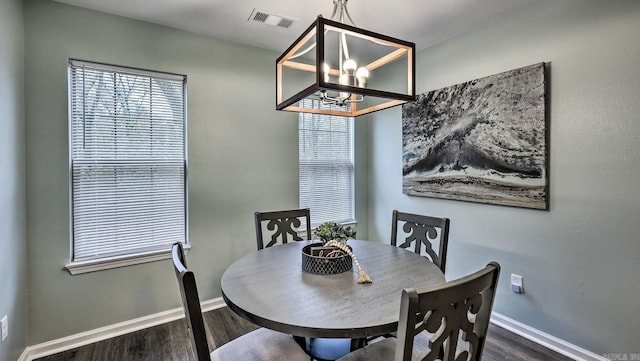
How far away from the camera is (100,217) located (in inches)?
95.4

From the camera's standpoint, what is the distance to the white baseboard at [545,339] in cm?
206

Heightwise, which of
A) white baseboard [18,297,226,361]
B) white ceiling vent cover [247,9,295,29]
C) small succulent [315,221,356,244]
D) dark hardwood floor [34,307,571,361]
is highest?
white ceiling vent cover [247,9,295,29]

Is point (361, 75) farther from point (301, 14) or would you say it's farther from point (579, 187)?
point (579, 187)

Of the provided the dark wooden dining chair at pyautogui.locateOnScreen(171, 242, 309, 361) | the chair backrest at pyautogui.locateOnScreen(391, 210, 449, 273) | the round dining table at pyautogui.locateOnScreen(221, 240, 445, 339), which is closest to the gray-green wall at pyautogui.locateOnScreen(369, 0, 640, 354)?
the chair backrest at pyautogui.locateOnScreen(391, 210, 449, 273)

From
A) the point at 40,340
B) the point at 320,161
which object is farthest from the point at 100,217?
the point at 320,161

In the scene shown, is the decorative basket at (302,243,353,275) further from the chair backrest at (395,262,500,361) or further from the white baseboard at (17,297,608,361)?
the white baseboard at (17,297,608,361)

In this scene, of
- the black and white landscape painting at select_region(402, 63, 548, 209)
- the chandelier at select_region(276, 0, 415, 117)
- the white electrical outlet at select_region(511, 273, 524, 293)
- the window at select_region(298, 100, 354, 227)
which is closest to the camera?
the chandelier at select_region(276, 0, 415, 117)

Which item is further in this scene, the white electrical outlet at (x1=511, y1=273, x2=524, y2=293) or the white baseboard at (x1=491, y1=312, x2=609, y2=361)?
the white electrical outlet at (x1=511, y1=273, x2=524, y2=293)

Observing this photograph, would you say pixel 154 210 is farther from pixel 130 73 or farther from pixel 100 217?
pixel 130 73

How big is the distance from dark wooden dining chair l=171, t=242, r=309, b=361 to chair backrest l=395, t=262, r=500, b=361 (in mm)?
668

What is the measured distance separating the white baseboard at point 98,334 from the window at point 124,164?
0.49m

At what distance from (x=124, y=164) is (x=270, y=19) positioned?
5.60ft

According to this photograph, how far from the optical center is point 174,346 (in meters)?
Answer: 2.29

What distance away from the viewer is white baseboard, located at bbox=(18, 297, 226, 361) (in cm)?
217
